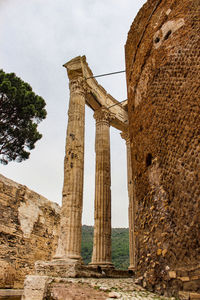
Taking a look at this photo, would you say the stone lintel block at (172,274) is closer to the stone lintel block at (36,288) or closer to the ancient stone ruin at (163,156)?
the ancient stone ruin at (163,156)

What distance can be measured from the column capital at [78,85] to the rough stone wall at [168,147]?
17.4 ft

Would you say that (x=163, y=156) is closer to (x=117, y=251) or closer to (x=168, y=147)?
(x=168, y=147)

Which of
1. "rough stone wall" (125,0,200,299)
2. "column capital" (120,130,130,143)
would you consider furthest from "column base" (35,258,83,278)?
"column capital" (120,130,130,143)

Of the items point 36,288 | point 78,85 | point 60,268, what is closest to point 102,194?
point 60,268

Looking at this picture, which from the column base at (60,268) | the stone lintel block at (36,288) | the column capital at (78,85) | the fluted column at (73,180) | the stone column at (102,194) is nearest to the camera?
the stone lintel block at (36,288)

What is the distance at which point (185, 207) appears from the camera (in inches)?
125

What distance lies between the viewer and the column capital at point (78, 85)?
10008mm

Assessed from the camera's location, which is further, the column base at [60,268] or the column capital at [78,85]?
the column capital at [78,85]

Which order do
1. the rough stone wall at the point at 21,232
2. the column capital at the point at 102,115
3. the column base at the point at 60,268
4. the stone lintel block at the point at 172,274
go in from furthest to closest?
1. the column capital at the point at 102,115
2. the rough stone wall at the point at 21,232
3. the column base at the point at 60,268
4. the stone lintel block at the point at 172,274

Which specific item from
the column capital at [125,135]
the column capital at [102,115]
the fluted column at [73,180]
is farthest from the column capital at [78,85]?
the column capital at [125,135]

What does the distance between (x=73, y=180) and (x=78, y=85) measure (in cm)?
409

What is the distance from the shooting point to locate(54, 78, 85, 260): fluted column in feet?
24.4

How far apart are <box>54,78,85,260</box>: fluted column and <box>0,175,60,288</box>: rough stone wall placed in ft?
14.9

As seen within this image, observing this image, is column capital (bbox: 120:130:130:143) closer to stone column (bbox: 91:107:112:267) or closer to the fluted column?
stone column (bbox: 91:107:112:267)
